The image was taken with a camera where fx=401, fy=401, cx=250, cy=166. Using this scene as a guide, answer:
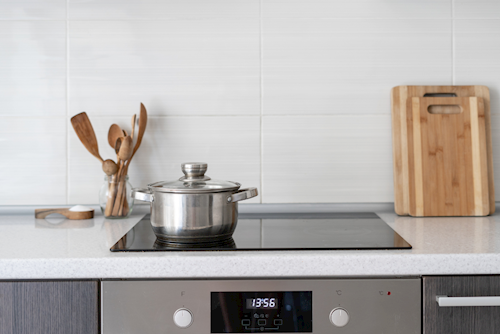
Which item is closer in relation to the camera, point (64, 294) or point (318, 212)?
point (64, 294)

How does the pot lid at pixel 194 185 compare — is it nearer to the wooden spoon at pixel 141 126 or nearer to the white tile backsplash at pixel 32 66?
the wooden spoon at pixel 141 126

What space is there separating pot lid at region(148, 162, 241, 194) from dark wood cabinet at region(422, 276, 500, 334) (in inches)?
18.0

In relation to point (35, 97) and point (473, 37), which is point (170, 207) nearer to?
point (35, 97)

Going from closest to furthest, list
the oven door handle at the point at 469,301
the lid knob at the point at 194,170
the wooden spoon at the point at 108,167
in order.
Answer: the oven door handle at the point at 469,301
the lid knob at the point at 194,170
the wooden spoon at the point at 108,167

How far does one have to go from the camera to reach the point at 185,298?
2.59ft

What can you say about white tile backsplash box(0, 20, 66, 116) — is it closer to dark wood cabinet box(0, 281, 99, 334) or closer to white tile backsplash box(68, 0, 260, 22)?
white tile backsplash box(68, 0, 260, 22)

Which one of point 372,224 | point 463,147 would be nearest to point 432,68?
point 463,147

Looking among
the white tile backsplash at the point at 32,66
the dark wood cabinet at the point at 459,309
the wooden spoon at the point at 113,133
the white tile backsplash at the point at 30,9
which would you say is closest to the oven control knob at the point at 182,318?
the dark wood cabinet at the point at 459,309

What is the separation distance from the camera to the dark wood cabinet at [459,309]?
0.79m

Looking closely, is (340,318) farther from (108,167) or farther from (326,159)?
(108,167)

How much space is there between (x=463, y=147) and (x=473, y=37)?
15.1 inches

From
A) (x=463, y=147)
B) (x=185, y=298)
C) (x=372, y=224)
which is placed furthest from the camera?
(x=463, y=147)

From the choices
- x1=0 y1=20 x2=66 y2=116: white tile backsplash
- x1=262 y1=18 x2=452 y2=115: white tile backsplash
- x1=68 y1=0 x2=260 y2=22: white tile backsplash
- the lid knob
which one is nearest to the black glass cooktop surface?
the lid knob

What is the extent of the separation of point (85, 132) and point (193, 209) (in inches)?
23.5
